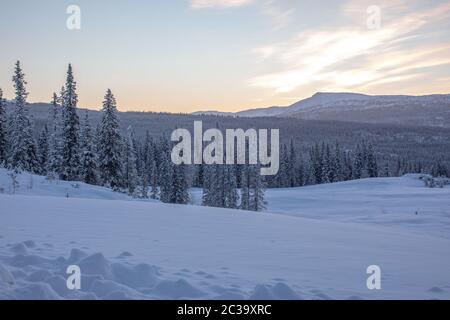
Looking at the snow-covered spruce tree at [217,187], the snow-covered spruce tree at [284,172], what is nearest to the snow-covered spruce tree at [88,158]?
the snow-covered spruce tree at [217,187]

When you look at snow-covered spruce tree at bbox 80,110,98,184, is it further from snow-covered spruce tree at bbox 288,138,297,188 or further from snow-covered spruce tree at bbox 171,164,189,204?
snow-covered spruce tree at bbox 288,138,297,188

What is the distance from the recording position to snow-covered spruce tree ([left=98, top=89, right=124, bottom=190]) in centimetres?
3816

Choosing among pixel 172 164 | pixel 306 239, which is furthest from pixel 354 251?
pixel 172 164

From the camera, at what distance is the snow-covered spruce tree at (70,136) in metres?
38.4

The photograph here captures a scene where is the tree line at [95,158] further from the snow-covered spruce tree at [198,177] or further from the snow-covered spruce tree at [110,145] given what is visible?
the snow-covered spruce tree at [198,177]

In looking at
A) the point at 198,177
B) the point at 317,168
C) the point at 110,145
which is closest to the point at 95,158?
the point at 110,145

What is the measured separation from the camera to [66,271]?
600 cm

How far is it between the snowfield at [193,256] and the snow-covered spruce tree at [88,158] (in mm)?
25477

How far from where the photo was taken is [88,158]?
1517 inches

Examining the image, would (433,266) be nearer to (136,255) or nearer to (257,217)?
(136,255)

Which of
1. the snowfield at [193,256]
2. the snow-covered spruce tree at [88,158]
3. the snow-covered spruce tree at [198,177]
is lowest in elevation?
the snow-covered spruce tree at [198,177]

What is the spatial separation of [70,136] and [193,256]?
3487 cm

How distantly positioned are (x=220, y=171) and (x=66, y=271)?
41505 millimetres

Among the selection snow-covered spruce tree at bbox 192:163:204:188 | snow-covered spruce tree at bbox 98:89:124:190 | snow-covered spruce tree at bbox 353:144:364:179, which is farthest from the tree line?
snow-covered spruce tree at bbox 353:144:364:179
